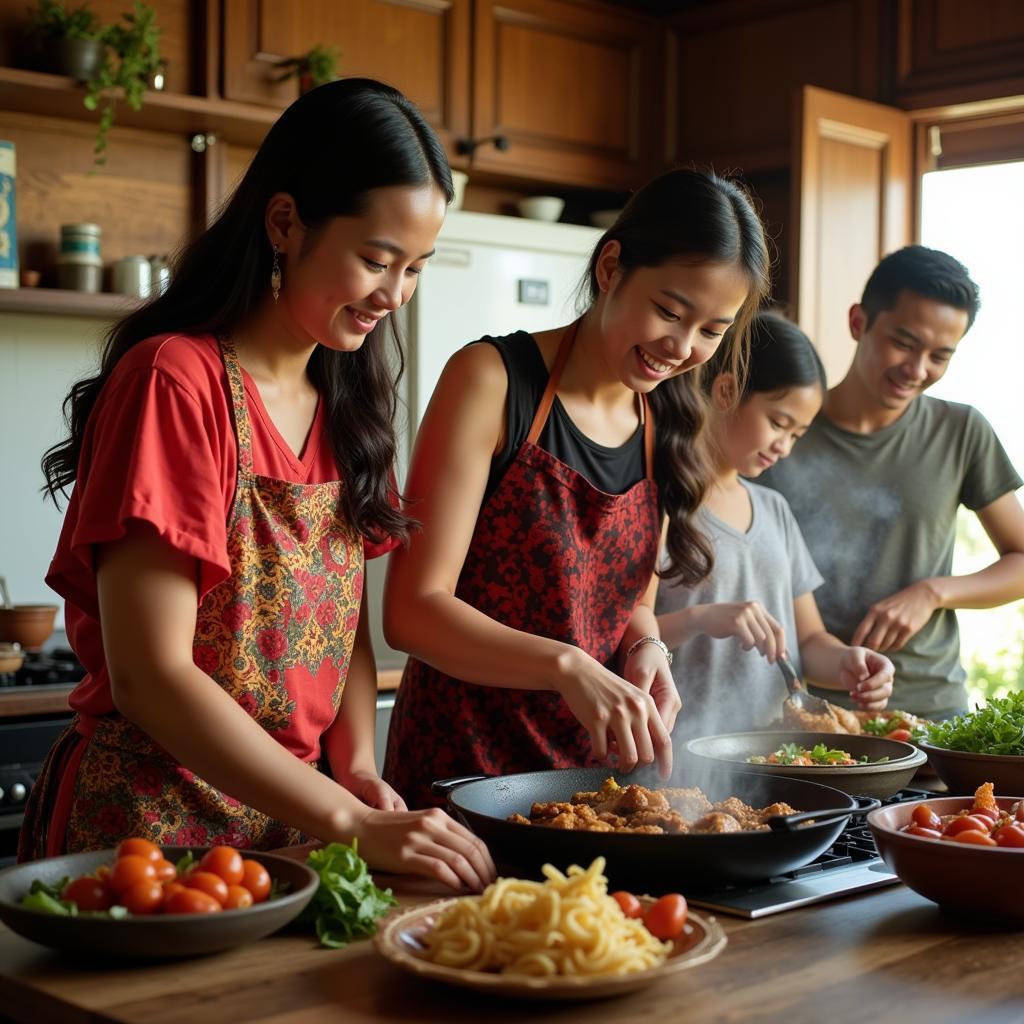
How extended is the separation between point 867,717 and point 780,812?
32.3 inches

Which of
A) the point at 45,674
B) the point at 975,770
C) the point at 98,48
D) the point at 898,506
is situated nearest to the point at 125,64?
the point at 98,48

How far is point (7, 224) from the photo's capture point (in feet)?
11.0

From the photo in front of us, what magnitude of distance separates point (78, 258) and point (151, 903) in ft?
8.79

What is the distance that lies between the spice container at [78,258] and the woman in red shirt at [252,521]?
1929 mm

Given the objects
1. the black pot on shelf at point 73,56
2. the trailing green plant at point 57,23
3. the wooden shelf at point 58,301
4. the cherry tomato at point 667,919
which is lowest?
the cherry tomato at point 667,919

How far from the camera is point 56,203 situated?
3.59m

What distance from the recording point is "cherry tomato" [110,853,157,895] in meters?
1.09

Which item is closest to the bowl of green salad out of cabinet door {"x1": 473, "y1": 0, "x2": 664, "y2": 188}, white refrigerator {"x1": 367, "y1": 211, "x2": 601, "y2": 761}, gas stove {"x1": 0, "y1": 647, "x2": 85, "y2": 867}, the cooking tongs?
the cooking tongs

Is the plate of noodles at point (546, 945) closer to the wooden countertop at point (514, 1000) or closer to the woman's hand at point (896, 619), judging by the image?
the wooden countertop at point (514, 1000)

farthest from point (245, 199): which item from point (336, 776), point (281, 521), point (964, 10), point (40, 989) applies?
point (964, 10)

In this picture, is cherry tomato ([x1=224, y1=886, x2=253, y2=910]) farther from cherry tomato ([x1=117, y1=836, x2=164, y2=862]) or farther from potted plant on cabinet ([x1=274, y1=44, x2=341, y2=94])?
potted plant on cabinet ([x1=274, y1=44, x2=341, y2=94])

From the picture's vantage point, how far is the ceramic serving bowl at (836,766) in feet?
5.45

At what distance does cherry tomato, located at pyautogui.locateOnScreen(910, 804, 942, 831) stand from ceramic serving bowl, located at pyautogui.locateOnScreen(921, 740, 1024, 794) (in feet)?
1.32

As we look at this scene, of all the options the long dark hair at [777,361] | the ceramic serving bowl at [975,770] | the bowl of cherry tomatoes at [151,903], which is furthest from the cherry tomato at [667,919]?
the long dark hair at [777,361]
